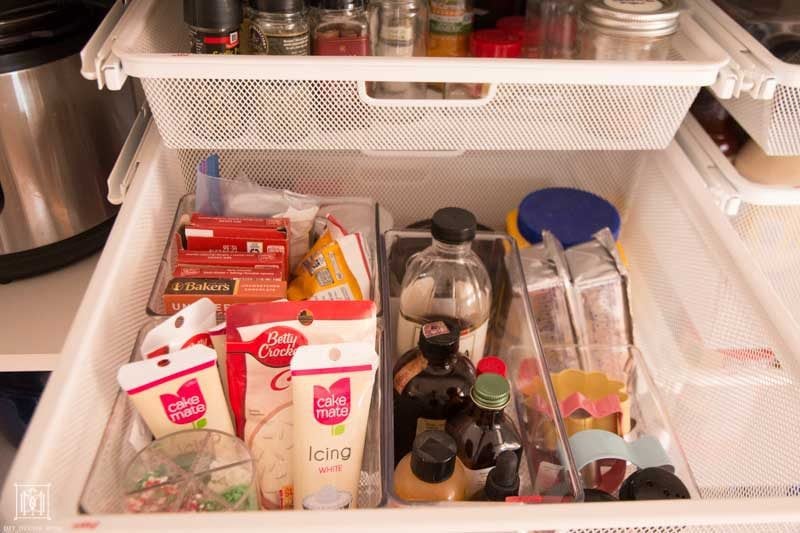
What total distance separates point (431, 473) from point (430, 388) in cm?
13

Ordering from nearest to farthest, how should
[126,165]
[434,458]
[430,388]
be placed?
[434,458] → [430,388] → [126,165]

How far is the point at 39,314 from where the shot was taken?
962mm

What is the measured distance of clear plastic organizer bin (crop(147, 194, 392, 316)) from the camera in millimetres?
805

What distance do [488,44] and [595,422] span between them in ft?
1.55

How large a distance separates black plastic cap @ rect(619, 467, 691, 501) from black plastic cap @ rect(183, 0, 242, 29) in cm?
62

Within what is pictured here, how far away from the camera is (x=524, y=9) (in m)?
1.07

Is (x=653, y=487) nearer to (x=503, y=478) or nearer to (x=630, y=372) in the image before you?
(x=503, y=478)

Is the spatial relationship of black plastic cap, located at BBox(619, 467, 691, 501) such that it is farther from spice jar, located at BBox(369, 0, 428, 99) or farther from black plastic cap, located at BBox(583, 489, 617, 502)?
spice jar, located at BBox(369, 0, 428, 99)

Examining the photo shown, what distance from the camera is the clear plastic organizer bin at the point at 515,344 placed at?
709 mm

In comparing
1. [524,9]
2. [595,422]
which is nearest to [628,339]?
[595,422]

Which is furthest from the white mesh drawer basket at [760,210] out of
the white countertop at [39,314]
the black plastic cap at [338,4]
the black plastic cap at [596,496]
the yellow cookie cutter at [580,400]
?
the white countertop at [39,314]

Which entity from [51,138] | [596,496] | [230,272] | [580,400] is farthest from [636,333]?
[51,138]

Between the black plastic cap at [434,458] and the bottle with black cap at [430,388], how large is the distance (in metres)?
0.11

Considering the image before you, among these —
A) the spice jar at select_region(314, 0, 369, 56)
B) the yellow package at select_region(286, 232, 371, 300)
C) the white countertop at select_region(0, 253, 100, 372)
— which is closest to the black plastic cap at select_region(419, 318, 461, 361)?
the yellow package at select_region(286, 232, 371, 300)
